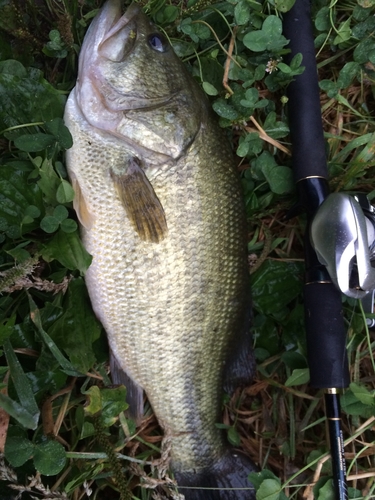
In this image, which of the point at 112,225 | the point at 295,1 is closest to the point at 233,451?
the point at 112,225

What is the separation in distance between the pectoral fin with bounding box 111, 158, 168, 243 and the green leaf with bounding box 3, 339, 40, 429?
65cm

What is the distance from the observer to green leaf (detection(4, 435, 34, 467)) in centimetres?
171

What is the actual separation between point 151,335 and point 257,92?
109 centimetres

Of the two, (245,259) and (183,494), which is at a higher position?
(245,259)

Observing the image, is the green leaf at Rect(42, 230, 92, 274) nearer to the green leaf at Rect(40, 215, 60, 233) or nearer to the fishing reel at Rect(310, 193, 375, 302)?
the green leaf at Rect(40, 215, 60, 233)

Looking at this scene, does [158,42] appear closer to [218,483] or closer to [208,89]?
[208,89]

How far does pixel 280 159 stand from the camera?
84.0 inches

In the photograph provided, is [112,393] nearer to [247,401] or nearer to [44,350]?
[44,350]

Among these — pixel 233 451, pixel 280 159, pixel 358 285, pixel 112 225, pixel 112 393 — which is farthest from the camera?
pixel 280 159

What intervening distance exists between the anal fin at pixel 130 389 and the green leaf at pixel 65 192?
0.65 meters

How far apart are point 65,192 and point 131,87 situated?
0.45 meters

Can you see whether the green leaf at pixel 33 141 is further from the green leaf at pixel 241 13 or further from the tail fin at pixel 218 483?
the tail fin at pixel 218 483

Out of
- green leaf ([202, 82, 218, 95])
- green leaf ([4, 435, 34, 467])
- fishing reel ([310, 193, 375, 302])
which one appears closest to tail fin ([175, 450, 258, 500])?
green leaf ([4, 435, 34, 467])

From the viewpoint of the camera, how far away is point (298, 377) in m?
1.94
